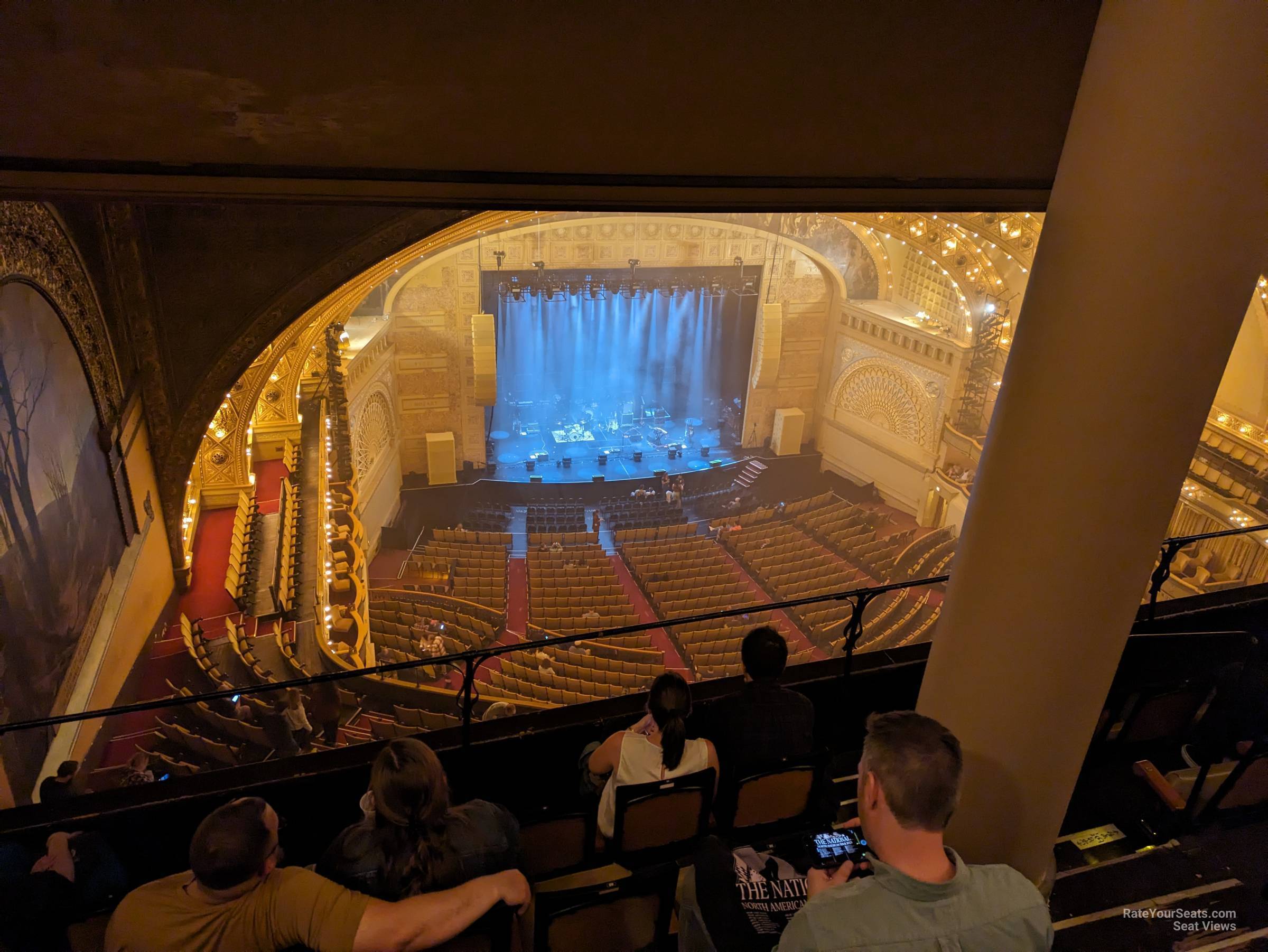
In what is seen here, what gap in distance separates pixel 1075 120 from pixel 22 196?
8.75 feet

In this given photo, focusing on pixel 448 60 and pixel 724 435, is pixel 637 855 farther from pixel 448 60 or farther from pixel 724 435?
pixel 724 435

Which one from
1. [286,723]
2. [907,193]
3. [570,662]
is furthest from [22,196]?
[570,662]

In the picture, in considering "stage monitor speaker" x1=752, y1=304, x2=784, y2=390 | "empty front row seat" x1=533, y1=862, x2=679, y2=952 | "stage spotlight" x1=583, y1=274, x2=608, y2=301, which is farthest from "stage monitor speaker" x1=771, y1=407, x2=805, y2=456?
"empty front row seat" x1=533, y1=862, x2=679, y2=952

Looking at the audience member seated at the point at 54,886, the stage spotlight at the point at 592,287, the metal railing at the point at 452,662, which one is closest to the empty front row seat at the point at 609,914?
the metal railing at the point at 452,662

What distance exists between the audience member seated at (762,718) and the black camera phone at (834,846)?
39 cm

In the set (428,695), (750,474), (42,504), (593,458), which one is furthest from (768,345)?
(42,504)

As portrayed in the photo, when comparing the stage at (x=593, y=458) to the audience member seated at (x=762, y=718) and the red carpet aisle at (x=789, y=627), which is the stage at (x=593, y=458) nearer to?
the red carpet aisle at (x=789, y=627)

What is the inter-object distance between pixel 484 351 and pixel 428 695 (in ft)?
32.9

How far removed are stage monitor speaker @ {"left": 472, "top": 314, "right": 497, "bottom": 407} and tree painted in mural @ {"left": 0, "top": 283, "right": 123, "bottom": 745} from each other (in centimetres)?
1153

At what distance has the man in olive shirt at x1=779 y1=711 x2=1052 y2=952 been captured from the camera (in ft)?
4.86

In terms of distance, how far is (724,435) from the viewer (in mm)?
21062

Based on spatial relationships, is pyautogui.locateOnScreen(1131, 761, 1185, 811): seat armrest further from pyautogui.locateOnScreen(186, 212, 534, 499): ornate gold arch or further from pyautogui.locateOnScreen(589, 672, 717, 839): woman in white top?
pyautogui.locateOnScreen(186, 212, 534, 499): ornate gold arch

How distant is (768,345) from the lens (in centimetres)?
1961

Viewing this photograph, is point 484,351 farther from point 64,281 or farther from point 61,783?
point 61,783
